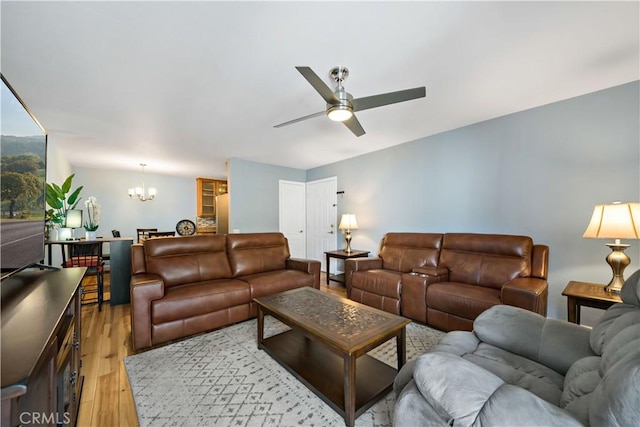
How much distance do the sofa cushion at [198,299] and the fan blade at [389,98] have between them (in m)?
2.19

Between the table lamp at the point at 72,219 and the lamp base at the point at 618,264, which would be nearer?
the lamp base at the point at 618,264

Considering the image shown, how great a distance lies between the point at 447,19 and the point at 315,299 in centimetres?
226

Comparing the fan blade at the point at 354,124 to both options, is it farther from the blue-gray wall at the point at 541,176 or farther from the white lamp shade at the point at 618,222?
the white lamp shade at the point at 618,222

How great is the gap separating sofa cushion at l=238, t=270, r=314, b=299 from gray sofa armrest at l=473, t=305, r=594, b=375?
6.63 ft

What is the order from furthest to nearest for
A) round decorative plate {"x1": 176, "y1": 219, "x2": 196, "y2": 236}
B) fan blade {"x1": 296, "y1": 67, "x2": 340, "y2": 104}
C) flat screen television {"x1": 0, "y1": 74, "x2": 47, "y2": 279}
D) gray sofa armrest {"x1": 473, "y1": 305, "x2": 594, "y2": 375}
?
1. round decorative plate {"x1": 176, "y1": 219, "x2": 196, "y2": 236}
2. fan blade {"x1": 296, "y1": 67, "x2": 340, "y2": 104}
3. gray sofa armrest {"x1": 473, "y1": 305, "x2": 594, "y2": 375}
4. flat screen television {"x1": 0, "y1": 74, "x2": 47, "y2": 279}

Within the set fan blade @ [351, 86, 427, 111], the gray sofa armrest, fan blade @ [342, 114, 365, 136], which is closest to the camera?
the gray sofa armrest

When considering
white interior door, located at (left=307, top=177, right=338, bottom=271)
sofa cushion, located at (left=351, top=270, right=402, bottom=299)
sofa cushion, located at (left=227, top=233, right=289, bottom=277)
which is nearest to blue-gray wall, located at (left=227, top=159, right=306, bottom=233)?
white interior door, located at (left=307, top=177, right=338, bottom=271)

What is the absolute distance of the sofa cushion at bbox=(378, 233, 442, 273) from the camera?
3262mm

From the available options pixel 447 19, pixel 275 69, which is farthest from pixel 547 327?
pixel 275 69

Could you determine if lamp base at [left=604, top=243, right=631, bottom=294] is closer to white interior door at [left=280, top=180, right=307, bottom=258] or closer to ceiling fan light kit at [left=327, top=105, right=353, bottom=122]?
ceiling fan light kit at [left=327, top=105, right=353, bottom=122]

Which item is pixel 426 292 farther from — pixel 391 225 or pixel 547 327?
pixel 391 225

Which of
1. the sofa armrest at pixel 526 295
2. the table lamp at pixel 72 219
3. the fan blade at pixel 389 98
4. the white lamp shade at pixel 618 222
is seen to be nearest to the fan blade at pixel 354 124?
the fan blade at pixel 389 98

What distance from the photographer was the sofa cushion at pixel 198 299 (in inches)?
89.7

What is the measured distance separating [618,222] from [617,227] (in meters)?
0.04
